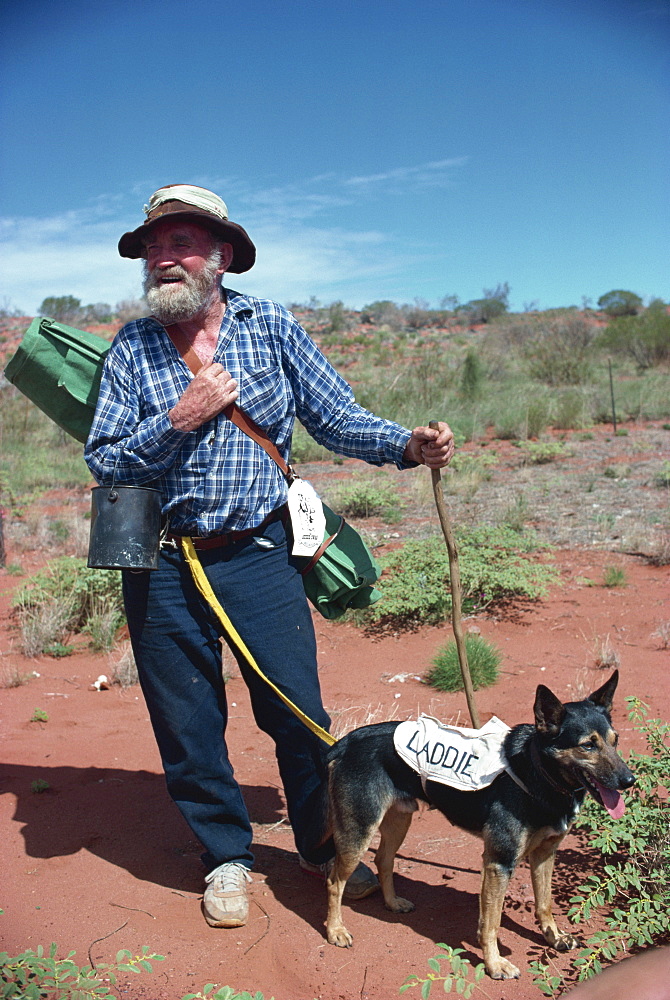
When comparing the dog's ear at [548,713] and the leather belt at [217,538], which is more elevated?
the leather belt at [217,538]

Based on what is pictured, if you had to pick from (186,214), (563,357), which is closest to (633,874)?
(186,214)

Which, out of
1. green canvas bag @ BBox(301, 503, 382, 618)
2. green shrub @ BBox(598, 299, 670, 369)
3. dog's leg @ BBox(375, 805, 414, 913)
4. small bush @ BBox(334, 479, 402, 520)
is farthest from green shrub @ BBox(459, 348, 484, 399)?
dog's leg @ BBox(375, 805, 414, 913)

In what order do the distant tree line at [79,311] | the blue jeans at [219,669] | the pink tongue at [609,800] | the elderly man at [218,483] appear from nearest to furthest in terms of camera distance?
the pink tongue at [609,800] → the elderly man at [218,483] → the blue jeans at [219,669] → the distant tree line at [79,311]

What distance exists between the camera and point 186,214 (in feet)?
10.3

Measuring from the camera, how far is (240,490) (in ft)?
10.3

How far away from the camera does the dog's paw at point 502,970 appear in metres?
2.84

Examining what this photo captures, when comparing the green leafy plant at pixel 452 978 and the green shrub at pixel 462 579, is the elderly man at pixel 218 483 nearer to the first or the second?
the green leafy plant at pixel 452 978

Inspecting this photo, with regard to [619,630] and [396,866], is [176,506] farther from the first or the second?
[619,630]

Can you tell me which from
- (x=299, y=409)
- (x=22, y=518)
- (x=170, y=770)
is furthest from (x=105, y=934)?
(x=22, y=518)

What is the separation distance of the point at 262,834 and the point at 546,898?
4.90 feet

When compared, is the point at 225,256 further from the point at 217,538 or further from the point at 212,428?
the point at 217,538

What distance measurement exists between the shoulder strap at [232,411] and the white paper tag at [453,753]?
1147 mm

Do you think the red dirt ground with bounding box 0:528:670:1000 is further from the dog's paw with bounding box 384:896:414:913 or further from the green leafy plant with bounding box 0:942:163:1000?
the green leafy plant with bounding box 0:942:163:1000

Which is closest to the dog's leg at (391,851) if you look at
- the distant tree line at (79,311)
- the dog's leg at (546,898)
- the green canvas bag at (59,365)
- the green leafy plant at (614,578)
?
the dog's leg at (546,898)
